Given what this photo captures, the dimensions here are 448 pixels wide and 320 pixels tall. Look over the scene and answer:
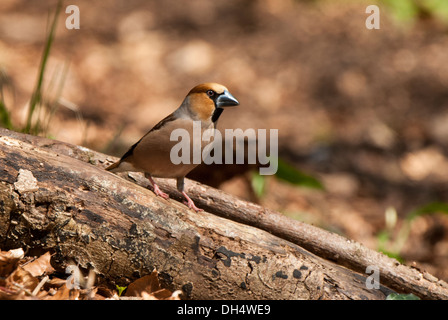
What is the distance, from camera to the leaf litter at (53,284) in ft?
8.32

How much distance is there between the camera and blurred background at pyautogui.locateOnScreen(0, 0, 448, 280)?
20.9ft

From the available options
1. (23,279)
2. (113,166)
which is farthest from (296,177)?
(23,279)

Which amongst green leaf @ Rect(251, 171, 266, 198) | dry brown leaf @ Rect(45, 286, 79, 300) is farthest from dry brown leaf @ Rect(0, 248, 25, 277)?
green leaf @ Rect(251, 171, 266, 198)

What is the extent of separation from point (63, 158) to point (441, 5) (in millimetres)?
7786

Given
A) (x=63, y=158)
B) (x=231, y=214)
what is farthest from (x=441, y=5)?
(x=63, y=158)

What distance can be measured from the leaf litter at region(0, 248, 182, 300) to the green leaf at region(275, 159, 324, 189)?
252cm

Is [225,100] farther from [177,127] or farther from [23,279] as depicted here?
[23,279]

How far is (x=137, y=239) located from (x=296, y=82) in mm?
5622

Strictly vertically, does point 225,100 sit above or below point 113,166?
above

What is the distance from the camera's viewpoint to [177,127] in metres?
3.04

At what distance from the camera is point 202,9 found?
9023 mm

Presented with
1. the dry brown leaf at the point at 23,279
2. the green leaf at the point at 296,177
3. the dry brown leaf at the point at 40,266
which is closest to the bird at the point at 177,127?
the dry brown leaf at the point at 40,266

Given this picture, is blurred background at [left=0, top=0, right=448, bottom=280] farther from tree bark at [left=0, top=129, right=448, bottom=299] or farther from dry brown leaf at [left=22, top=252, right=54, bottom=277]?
dry brown leaf at [left=22, top=252, right=54, bottom=277]

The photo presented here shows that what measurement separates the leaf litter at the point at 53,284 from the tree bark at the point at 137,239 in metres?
0.05
